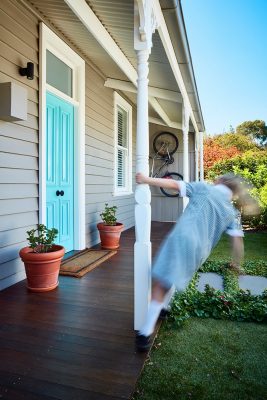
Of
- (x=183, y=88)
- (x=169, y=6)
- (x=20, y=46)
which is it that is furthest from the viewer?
(x=183, y=88)

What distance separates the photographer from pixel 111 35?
3842mm

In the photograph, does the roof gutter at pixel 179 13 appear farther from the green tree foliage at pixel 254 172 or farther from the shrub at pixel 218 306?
the green tree foliage at pixel 254 172

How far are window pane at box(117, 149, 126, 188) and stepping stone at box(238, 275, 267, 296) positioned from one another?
3.58 m

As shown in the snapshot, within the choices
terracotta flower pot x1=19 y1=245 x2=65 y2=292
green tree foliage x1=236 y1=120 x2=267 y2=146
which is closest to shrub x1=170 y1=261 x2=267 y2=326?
terracotta flower pot x1=19 y1=245 x2=65 y2=292

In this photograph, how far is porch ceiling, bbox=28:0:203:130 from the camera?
3.23 meters

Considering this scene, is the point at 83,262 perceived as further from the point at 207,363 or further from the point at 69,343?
the point at 207,363

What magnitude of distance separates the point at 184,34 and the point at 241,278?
287 centimetres

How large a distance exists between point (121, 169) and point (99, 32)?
3.57 meters

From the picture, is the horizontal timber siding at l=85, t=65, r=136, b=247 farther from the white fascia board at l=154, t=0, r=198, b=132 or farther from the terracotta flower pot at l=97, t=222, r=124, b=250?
the white fascia board at l=154, t=0, r=198, b=132

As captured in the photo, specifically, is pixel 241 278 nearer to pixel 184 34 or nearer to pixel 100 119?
pixel 184 34

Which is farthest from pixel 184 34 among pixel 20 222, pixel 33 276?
pixel 33 276

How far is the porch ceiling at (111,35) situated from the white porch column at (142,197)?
95cm

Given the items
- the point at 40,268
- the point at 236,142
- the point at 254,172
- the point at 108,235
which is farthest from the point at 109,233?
the point at 236,142

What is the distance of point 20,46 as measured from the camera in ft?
10.3
